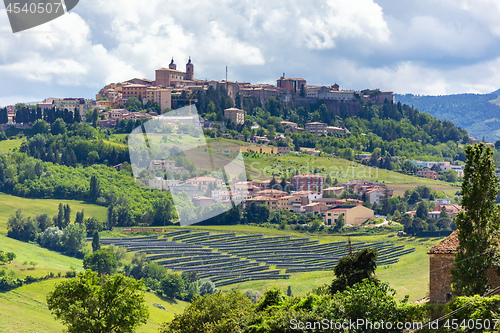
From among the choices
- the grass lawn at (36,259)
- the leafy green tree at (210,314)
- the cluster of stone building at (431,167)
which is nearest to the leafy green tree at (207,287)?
the grass lawn at (36,259)

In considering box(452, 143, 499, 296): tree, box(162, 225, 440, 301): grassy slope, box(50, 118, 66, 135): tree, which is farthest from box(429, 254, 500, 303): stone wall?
box(50, 118, 66, 135): tree

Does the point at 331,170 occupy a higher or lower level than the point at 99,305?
lower

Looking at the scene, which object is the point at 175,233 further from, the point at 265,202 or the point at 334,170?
the point at 334,170

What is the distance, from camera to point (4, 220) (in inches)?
2501

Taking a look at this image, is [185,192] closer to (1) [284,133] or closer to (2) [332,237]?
(2) [332,237]

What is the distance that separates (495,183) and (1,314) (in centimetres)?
3042

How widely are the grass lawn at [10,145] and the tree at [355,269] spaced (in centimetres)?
7282

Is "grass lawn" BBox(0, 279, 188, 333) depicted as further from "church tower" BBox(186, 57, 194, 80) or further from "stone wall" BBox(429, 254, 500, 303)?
"church tower" BBox(186, 57, 194, 80)

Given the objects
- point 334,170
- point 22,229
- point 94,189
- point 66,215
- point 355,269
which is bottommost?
point 22,229

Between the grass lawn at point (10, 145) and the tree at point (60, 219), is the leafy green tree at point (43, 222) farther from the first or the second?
the grass lawn at point (10, 145)

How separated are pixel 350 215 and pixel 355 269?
53.1 meters

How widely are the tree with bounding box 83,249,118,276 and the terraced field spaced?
3.29 metres

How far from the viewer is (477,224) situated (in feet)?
44.5

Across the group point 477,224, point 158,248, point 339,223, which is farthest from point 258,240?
point 477,224
